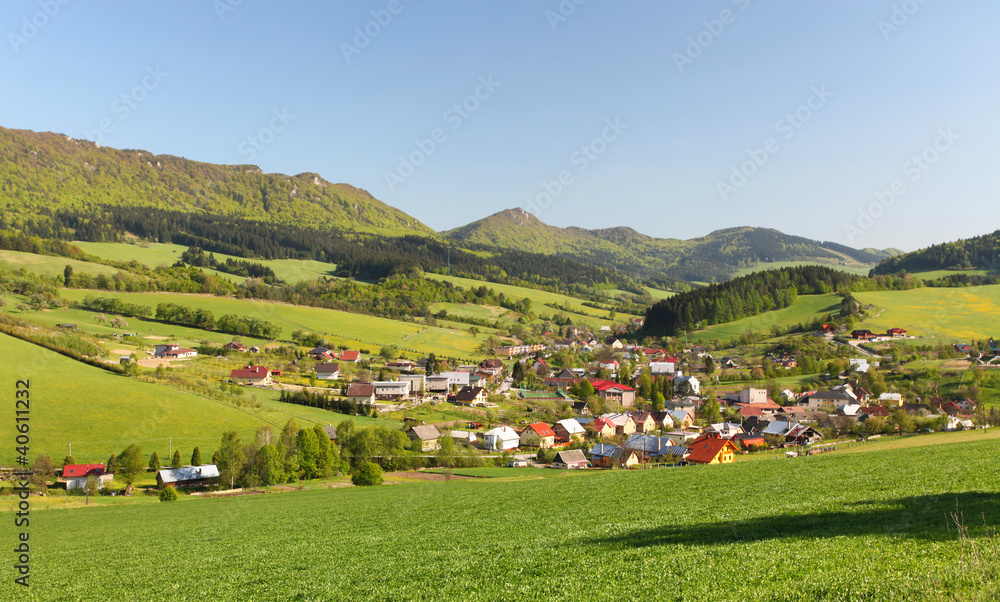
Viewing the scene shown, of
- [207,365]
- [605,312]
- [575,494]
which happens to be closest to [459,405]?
[207,365]

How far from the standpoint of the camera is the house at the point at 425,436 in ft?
191

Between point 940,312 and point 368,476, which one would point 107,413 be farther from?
point 940,312

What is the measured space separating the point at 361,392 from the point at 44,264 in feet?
319

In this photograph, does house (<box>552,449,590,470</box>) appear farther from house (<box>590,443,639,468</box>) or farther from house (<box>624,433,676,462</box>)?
house (<box>624,433,676,462</box>)

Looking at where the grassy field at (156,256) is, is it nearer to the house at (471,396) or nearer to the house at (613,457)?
the house at (471,396)

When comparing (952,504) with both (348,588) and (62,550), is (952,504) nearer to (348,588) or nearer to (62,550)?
(348,588)

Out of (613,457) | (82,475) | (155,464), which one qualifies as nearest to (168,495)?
(155,464)

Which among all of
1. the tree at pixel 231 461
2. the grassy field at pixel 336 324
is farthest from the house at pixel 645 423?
the grassy field at pixel 336 324

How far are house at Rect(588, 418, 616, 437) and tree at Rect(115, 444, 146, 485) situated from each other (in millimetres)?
46381

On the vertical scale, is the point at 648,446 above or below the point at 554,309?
below

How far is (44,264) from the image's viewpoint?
12556 centimetres

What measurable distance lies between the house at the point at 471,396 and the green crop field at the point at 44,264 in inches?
3799

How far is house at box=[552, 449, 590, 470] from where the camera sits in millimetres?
52219

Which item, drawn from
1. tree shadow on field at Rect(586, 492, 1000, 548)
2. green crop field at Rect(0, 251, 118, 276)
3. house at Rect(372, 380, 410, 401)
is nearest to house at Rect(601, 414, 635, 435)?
house at Rect(372, 380, 410, 401)
